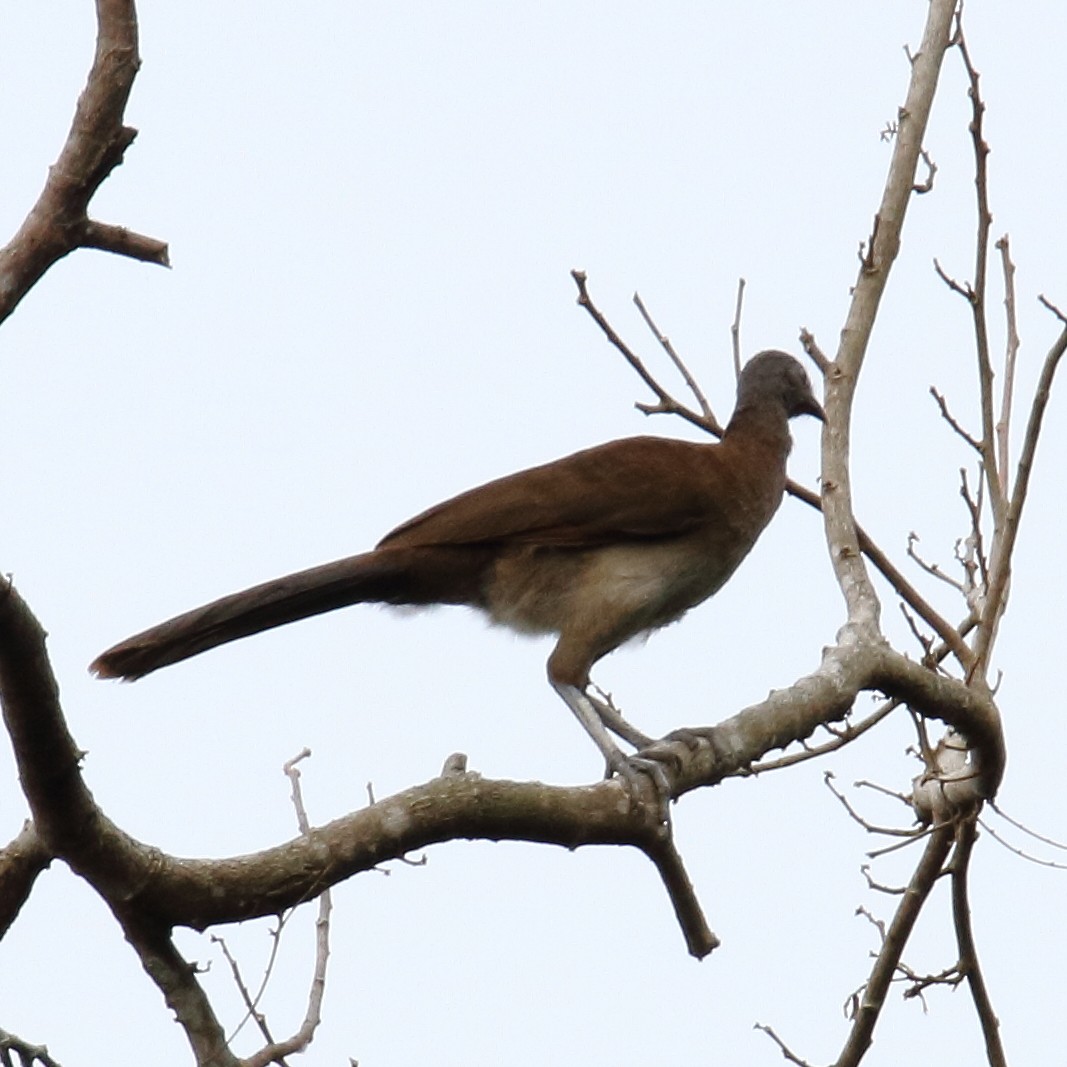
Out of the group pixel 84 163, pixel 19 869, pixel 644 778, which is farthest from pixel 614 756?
pixel 84 163

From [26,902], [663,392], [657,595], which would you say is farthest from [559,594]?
[26,902]

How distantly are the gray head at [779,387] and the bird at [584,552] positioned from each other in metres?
0.49

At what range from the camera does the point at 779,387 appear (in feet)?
17.7

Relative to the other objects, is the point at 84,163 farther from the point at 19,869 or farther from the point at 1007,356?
the point at 1007,356

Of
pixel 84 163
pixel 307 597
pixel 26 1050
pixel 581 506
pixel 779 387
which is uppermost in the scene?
pixel 779 387

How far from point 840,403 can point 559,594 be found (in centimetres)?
97

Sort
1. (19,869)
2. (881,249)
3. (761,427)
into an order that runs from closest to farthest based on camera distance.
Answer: (19,869) < (881,249) < (761,427)

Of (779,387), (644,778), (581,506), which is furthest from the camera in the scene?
(779,387)

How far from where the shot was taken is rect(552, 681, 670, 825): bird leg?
11.7ft

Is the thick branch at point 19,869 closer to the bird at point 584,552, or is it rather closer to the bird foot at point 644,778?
the bird foot at point 644,778

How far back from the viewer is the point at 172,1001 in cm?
279

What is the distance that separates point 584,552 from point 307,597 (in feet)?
2.77

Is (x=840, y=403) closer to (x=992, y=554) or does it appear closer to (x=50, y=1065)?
(x=992, y=554)

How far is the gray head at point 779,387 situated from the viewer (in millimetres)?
5379
